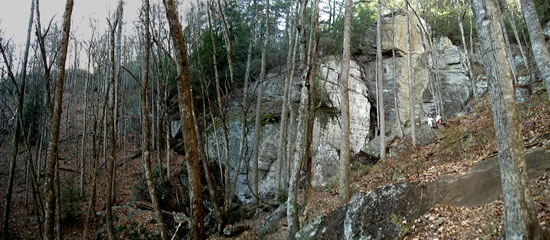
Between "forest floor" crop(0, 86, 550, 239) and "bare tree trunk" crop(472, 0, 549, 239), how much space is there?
53cm

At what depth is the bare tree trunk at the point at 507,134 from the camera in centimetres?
365

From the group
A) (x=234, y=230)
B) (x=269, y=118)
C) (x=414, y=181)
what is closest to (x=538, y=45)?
(x=414, y=181)

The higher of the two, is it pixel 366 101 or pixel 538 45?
pixel 538 45

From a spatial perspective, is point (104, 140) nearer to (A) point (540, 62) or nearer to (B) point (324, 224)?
(B) point (324, 224)

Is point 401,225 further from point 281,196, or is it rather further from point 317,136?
point 317,136

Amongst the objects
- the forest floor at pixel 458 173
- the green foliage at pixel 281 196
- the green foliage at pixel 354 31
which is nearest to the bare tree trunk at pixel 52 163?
the forest floor at pixel 458 173

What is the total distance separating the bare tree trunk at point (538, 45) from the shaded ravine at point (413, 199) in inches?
82.0

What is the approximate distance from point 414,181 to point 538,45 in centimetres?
424

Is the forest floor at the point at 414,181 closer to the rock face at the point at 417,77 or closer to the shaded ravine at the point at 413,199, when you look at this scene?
the shaded ravine at the point at 413,199

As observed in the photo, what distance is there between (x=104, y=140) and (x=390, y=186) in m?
21.0

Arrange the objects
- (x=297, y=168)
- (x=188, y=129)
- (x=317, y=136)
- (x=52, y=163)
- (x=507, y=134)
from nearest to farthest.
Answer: (x=507, y=134), (x=188, y=129), (x=52, y=163), (x=297, y=168), (x=317, y=136)

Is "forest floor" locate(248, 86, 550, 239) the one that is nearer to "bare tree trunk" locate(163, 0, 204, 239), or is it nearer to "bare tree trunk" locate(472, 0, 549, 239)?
"bare tree trunk" locate(472, 0, 549, 239)

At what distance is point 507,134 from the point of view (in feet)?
12.6

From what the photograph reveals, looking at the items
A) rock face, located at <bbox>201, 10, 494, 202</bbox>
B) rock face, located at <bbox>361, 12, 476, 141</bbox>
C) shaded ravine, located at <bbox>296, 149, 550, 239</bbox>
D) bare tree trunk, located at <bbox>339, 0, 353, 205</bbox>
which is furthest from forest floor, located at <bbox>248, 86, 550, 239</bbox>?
rock face, located at <bbox>361, 12, 476, 141</bbox>
